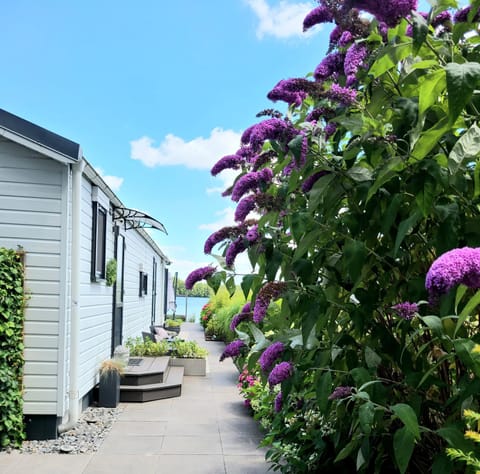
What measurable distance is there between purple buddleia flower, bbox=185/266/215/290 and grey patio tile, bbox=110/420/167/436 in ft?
14.3

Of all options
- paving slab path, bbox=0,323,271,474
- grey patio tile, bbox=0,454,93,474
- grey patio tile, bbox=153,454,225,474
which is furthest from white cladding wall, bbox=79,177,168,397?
grey patio tile, bbox=153,454,225,474

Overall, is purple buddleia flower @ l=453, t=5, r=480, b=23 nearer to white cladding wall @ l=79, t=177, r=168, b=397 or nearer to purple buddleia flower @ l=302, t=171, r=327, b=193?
purple buddleia flower @ l=302, t=171, r=327, b=193

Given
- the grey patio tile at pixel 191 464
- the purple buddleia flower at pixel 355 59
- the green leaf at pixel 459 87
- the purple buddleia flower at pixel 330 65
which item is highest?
the purple buddleia flower at pixel 330 65

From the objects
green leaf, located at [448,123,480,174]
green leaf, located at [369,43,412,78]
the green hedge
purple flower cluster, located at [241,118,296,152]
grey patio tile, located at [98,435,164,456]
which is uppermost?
green leaf, located at [369,43,412,78]

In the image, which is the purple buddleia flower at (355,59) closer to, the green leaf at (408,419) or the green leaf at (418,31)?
the green leaf at (418,31)

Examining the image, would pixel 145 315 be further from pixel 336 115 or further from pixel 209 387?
pixel 336 115

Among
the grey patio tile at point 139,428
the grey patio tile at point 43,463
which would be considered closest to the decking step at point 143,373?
the grey patio tile at point 139,428

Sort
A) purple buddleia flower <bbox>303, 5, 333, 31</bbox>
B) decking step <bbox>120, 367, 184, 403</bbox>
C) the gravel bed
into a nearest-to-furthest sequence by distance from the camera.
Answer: purple buddleia flower <bbox>303, 5, 333, 31</bbox> → the gravel bed → decking step <bbox>120, 367, 184, 403</bbox>

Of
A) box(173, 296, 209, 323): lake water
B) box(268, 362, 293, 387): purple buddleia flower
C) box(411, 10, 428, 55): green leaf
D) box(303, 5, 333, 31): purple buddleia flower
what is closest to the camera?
box(411, 10, 428, 55): green leaf

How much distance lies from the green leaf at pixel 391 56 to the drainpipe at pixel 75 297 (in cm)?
507

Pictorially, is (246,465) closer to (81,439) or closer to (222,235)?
(81,439)

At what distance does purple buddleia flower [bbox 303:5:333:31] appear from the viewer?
169cm

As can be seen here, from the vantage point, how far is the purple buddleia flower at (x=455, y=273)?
945mm

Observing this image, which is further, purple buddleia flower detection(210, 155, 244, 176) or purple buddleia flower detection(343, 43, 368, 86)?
purple buddleia flower detection(210, 155, 244, 176)
